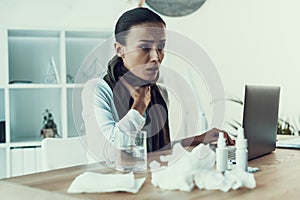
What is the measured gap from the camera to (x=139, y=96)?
2.06 metres

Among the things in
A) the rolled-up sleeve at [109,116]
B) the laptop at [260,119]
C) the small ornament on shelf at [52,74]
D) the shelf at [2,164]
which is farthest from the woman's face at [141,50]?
the shelf at [2,164]

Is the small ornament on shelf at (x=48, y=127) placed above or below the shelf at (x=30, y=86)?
below

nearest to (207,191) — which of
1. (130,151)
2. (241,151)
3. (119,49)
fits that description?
(241,151)

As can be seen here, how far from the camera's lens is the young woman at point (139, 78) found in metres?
1.97

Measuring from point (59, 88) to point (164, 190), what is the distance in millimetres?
2172

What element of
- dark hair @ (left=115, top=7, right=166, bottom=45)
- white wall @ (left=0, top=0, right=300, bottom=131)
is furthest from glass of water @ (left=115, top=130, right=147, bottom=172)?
white wall @ (left=0, top=0, right=300, bottom=131)

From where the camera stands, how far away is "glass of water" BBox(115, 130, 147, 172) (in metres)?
1.48

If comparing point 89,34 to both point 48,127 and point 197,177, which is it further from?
point 197,177

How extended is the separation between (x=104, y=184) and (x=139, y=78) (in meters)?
0.90

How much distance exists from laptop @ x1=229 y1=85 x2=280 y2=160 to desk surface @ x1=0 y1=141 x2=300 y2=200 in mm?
71

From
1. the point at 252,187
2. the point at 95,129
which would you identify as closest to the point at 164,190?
the point at 252,187

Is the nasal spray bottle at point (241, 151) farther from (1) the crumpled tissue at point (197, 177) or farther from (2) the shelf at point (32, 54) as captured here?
(2) the shelf at point (32, 54)

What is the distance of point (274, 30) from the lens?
3.61 metres

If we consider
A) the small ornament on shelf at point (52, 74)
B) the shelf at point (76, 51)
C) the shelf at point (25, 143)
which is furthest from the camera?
the shelf at point (76, 51)
